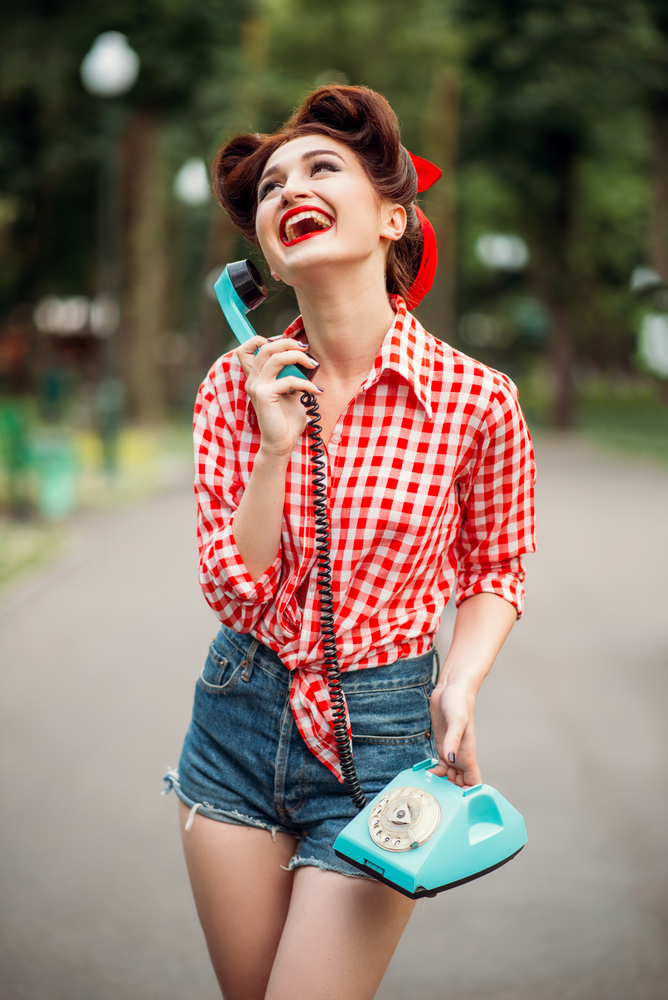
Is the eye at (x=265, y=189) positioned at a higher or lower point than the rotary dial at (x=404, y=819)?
higher

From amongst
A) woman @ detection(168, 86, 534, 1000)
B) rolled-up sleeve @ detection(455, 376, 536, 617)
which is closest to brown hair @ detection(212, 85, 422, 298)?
woman @ detection(168, 86, 534, 1000)

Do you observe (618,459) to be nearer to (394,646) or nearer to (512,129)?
(512,129)

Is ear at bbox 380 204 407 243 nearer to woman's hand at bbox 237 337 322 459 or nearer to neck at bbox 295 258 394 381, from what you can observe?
neck at bbox 295 258 394 381

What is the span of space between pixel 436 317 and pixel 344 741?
24.5 metres

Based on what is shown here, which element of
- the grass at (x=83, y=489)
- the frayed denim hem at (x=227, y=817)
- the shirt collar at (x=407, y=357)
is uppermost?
the shirt collar at (x=407, y=357)

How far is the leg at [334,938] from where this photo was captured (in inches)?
71.4

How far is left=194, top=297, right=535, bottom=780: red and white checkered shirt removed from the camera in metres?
1.92

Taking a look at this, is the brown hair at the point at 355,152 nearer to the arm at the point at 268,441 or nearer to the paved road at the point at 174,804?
the arm at the point at 268,441

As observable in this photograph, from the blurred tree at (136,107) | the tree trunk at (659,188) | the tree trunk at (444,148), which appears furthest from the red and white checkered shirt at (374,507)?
A: the tree trunk at (659,188)

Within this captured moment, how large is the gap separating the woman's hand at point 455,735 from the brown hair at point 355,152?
805 millimetres

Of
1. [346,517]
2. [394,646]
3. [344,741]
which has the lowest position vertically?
[344,741]

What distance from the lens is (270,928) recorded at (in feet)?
6.61

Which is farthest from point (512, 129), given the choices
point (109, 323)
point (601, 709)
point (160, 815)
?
point (160, 815)

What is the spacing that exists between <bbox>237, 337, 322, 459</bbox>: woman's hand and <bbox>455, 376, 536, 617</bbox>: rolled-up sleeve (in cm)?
35
